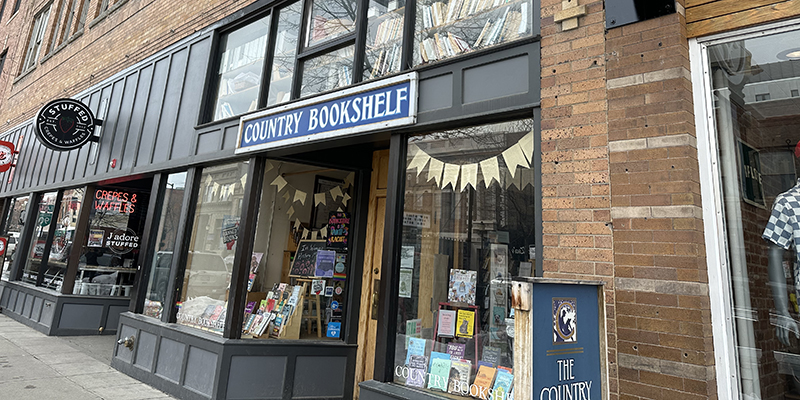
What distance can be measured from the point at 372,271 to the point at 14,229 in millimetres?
11103

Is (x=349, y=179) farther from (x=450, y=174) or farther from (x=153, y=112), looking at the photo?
(x=153, y=112)

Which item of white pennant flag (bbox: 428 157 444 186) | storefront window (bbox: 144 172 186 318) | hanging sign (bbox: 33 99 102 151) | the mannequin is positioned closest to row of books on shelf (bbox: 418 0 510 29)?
white pennant flag (bbox: 428 157 444 186)

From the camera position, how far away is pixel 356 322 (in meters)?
5.18

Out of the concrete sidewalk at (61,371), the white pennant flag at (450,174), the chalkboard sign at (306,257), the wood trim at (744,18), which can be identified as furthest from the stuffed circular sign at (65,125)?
the wood trim at (744,18)

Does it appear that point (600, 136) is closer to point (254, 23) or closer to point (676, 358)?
point (676, 358)

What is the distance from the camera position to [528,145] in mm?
3293

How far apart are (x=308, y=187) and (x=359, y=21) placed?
212 centimetres

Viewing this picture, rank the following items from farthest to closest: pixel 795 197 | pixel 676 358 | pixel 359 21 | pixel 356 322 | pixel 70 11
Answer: pixel 70 11 < pixel 356 322 < pixel 359 21 < pixel 795 197 < pixel 676 358

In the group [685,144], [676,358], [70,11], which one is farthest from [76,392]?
[70,11]

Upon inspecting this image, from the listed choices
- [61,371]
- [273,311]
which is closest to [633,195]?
[273,311]

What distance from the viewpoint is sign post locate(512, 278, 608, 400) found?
6.23ft

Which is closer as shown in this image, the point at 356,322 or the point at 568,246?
the point at 568,246

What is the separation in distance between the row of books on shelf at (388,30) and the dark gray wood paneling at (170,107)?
150 inches

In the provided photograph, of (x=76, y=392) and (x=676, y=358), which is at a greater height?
(x=676, y=358)
